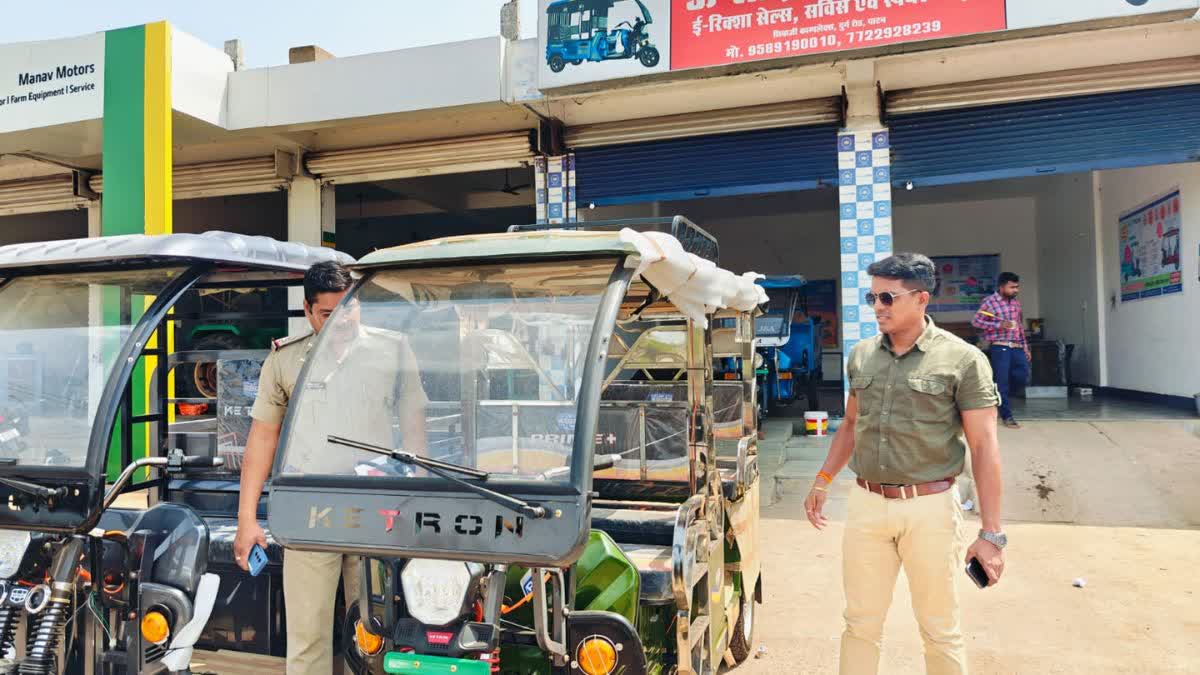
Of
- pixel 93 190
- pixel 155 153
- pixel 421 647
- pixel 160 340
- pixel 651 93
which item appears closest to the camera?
pixel 421 647

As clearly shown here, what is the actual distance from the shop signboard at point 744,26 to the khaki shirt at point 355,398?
6079 mm

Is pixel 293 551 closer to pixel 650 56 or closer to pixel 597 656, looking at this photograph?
pixel 597 656

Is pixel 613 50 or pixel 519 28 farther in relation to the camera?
pixel 519 28

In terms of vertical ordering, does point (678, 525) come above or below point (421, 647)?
above

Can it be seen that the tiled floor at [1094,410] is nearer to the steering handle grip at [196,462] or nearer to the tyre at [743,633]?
the tyre at [743,633]

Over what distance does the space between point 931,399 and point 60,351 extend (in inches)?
132

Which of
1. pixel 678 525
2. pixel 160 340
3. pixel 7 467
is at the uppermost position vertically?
pixel 160 340

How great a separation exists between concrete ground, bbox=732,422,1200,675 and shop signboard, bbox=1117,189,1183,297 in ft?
6.73

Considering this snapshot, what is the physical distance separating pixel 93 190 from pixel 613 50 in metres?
8.79

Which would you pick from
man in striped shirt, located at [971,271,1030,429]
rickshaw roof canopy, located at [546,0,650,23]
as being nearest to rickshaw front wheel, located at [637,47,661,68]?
rickshaw roof canopy, located at [546,0,650,23]

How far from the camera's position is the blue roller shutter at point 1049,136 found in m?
8.03

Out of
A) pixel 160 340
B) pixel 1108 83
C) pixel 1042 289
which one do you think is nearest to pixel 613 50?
pixel 1108 83

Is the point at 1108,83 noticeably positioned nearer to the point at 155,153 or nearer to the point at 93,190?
the point at 155,153

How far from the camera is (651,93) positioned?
8.83 metres
